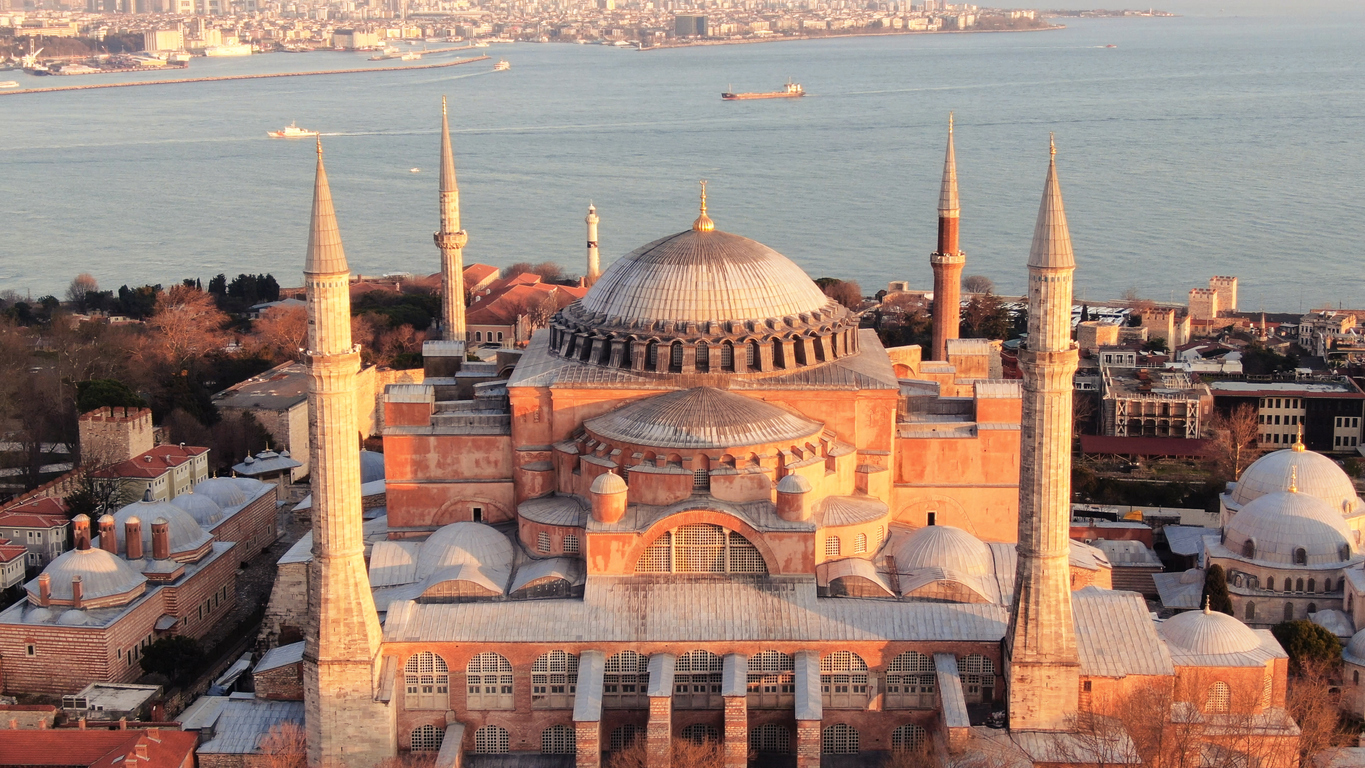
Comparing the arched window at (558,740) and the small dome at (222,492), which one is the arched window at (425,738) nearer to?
the arched window at (558,740)

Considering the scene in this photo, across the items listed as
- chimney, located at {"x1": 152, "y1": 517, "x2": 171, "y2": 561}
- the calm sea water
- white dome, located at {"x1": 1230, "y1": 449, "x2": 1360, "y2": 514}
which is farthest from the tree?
the calm sea water

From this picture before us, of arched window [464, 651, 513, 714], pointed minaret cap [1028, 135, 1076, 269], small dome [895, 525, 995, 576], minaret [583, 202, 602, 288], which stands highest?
pointed minaret cap [1028, 135, 1076, 269]

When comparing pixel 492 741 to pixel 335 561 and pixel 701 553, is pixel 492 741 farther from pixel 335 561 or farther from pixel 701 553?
pixel 701 553

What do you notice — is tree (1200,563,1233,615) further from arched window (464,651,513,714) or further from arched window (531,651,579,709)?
arched window (464,651,513,714)

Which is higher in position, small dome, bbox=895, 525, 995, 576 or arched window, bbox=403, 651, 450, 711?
small dome, bbox=895, 525, 995, 576

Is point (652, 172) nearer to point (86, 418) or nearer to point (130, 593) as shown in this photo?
point (86, 418)

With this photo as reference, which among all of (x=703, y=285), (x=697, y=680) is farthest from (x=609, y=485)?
(x=703, y=285)
